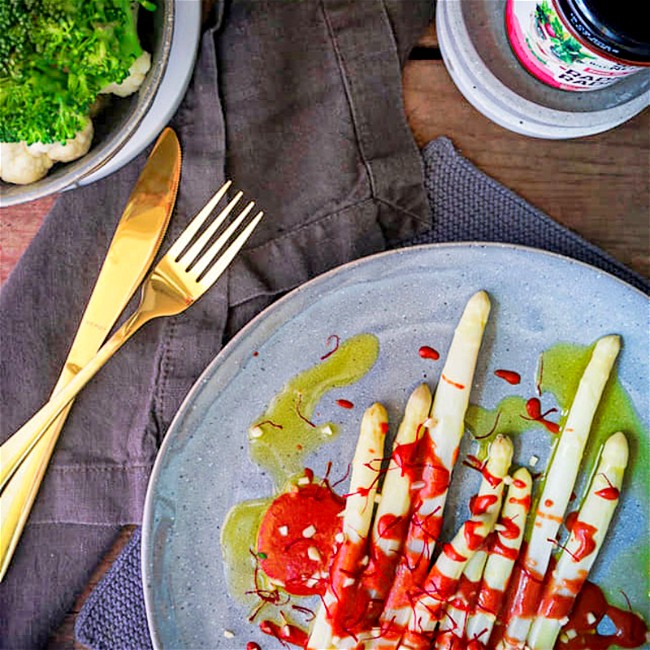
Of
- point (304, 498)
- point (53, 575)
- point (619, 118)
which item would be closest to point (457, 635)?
point (304, 498)

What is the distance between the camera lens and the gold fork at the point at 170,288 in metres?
0.99

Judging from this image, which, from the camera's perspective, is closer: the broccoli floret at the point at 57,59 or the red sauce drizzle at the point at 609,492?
the broccoli floret at the point at 57,59

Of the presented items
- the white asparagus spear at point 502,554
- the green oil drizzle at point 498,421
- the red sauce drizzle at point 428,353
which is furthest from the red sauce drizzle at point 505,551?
the red sauce drizzle at point 428,353

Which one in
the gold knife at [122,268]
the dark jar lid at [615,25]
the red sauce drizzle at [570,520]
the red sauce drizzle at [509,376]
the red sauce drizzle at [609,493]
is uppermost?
the dark jar lid at [615,25]

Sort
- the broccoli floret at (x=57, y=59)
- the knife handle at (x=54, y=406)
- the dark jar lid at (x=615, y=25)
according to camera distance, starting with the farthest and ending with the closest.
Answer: the knife handle at (x=54, y=406) < the dark jar lid at (x=615, y=25) < the broccoli floret at (x=57, y=59)

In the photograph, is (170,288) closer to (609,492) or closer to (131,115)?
(131,115)

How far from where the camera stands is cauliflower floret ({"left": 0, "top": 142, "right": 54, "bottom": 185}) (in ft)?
2.82

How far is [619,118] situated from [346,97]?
1.18ft

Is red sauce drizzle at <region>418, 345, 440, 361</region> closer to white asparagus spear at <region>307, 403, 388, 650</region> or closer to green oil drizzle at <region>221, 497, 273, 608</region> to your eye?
white asparagus spear at <region>307, 403, 388, 650</region>

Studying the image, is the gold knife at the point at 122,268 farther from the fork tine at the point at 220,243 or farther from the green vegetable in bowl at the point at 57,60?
the green vegetable in bowl at the point at 57,60

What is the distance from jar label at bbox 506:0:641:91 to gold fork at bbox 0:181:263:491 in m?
0.41

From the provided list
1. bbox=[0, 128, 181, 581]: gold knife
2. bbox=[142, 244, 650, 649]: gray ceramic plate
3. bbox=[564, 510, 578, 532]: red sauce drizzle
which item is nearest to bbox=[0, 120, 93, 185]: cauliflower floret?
bbox=[0, 128, 181, 581]: gold knife

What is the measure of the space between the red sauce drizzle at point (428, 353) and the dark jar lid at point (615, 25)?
0.41 m

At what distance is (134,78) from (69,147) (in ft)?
0.34
